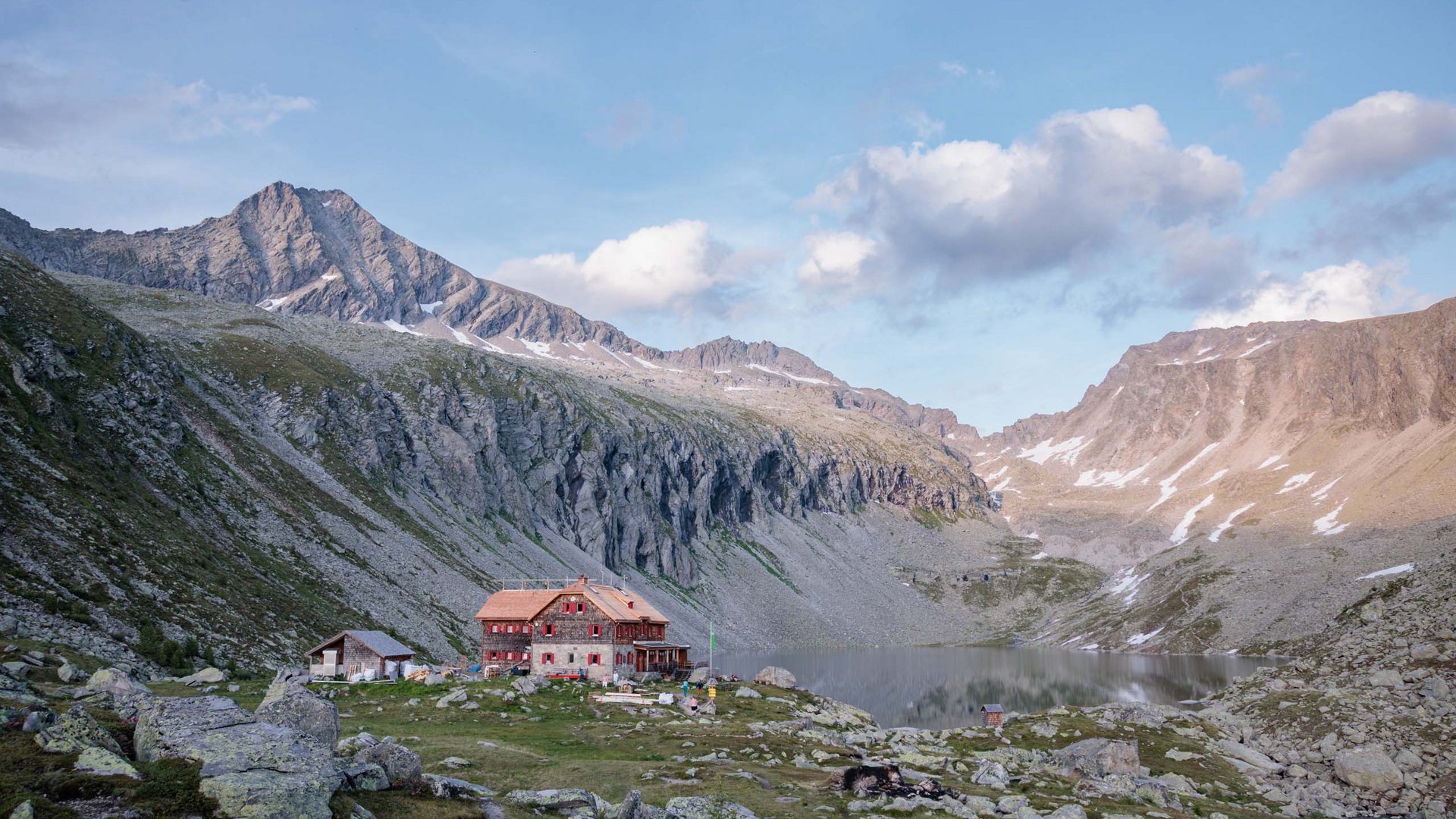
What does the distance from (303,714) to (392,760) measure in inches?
129

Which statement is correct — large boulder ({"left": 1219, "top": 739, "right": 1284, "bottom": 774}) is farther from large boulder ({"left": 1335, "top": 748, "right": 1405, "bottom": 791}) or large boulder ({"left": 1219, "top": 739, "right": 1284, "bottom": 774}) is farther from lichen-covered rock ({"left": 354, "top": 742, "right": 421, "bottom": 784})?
lichen-covered rock ({"left": 354, "top": 742, "right": 421, "bottom": 784})

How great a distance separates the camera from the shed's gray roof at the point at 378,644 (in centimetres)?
7031

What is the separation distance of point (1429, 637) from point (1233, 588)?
128736 millimetres

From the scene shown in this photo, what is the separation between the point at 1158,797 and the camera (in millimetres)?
46906

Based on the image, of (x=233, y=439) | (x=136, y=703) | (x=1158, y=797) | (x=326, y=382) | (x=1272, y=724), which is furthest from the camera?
(x=326, y=382)

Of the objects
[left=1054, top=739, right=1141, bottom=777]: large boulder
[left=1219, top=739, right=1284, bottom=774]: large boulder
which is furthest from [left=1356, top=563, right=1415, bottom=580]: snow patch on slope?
[left=1054, top=739, right=1141, bottom=777]: large boulder

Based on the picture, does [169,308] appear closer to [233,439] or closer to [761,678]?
[233,439]

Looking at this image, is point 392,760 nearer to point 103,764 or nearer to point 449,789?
point 449,789

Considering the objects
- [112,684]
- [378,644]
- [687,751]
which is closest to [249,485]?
[378,644]

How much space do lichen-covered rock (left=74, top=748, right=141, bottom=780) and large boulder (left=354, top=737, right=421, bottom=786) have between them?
572cm

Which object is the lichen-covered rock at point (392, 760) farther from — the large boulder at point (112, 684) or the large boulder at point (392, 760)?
the large boulder at point (112, 684)

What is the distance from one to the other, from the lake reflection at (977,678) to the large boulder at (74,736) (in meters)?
72.3

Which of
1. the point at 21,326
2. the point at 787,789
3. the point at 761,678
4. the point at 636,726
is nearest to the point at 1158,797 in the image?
the point at 787,789

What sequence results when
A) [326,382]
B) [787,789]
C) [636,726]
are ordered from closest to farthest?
[787,789] < [636,726] < [326,382]
